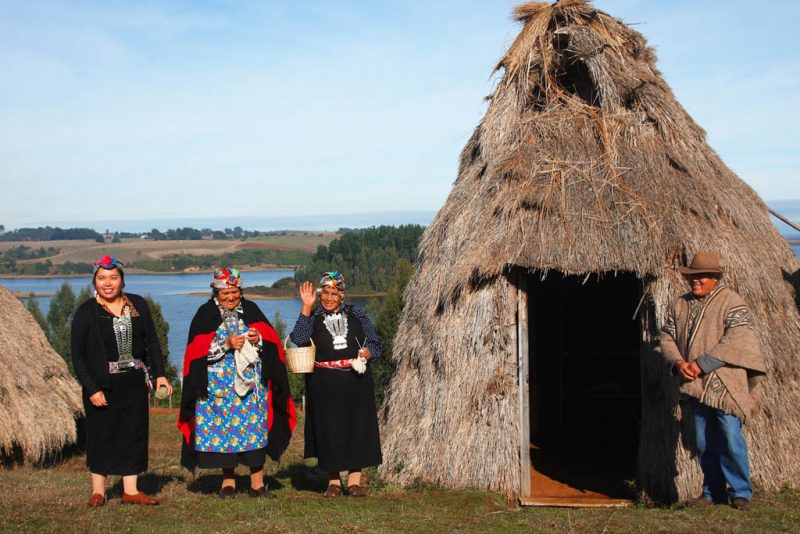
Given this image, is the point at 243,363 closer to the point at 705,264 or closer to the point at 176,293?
the point at 705,264

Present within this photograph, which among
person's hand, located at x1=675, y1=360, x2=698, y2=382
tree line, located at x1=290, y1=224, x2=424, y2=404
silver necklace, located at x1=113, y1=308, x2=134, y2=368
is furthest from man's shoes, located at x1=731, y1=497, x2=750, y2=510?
tree line, located at x1=290, y1=224, x2=424, y2=404

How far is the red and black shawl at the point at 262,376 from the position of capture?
19.6 feet

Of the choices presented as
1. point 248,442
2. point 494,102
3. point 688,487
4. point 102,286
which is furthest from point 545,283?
point 102,286

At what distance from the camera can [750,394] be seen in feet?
18.4

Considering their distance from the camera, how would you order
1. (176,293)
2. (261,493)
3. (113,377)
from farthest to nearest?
1. (176,293)
2. (261,493)
3. (113,377)

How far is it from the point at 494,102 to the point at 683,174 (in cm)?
198

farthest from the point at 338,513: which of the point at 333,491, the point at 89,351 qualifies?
the point at 89,351

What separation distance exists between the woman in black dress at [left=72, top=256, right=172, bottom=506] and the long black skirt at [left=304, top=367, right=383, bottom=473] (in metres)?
1.19

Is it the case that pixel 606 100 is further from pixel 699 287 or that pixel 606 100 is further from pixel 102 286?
pixel 102 286

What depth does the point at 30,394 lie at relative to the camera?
9203 millimetres

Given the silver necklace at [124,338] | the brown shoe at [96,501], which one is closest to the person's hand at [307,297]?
the silver necklace at [124,338]

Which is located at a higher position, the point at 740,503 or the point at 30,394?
the point at 30,394

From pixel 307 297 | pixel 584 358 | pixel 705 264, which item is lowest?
pixel 584 358

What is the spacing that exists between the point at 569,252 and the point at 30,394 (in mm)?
6120
